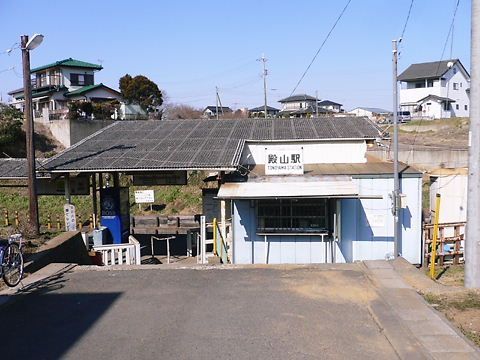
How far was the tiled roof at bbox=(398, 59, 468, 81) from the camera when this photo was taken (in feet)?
154

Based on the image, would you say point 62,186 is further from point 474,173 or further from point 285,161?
point 474,173

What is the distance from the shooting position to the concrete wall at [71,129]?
94.8 ft

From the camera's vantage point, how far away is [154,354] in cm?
464

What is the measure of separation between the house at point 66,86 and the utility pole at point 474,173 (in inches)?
1481

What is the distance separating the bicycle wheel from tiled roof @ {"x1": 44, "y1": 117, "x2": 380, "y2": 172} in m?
4.04

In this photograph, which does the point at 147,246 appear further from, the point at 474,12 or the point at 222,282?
the point at 474,12

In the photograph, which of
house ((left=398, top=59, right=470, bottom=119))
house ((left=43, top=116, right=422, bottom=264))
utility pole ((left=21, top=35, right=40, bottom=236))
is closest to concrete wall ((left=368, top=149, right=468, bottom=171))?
house ((left=43, top=116, right=422, bottom=264))

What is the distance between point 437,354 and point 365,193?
6614 millimetres

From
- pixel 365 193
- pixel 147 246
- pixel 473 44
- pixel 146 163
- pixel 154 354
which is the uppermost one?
pixel 473 44

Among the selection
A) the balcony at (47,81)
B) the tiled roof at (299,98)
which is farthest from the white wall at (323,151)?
the tiled roof at (299,98)

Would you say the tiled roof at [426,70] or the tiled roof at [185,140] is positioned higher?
the tiled roof at [426,70]

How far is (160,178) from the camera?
Result: 12.1 metres

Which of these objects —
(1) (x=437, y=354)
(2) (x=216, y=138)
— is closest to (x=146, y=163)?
(2) (x=216, y=138)

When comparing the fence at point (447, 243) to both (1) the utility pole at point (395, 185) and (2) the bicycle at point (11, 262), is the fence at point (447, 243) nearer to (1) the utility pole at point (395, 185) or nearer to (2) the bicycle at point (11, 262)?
(1) the utility pole at point (395, 185)
